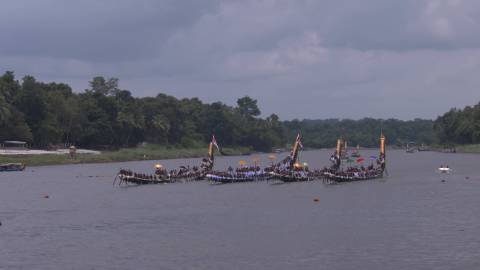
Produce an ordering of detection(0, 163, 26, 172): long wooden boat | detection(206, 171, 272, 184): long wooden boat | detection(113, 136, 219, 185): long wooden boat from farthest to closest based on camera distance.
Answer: detection(0, 163, 26, 172): long wooden boat → detection(206, 171, 272, 184): long wooden boat → detection(113, 136, 219, 185): long wooden boat

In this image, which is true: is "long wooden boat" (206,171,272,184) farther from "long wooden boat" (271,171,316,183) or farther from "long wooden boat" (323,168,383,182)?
"long wooden boat" (323,168,383,182)

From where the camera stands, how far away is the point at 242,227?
2788 inches

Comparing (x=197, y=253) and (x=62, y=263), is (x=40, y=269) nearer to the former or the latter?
(x=62, y=263)

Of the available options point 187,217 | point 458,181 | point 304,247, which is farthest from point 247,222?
point 458,181

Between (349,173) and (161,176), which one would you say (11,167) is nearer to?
(161,176)

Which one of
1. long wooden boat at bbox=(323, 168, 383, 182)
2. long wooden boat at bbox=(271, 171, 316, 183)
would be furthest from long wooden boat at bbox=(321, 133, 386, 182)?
long wooden boat at bbox=(271, 171, 316, 183)

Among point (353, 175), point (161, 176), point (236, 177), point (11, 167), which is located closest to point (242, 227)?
point (161, 176)

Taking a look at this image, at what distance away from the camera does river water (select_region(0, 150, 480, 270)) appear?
55.7m

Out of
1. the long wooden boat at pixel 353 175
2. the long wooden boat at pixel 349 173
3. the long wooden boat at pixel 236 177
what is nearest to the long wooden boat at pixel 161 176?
the long wooden boat at pixel 236 177

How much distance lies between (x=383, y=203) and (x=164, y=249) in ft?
119

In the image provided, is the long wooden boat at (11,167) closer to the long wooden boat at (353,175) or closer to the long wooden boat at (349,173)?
the long wooden boat at (349,173)

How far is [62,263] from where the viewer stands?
55.6 m

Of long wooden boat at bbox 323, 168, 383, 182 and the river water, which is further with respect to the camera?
long wooden boat at bbox 323, 168, 383, 182

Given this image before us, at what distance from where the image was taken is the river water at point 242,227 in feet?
183
